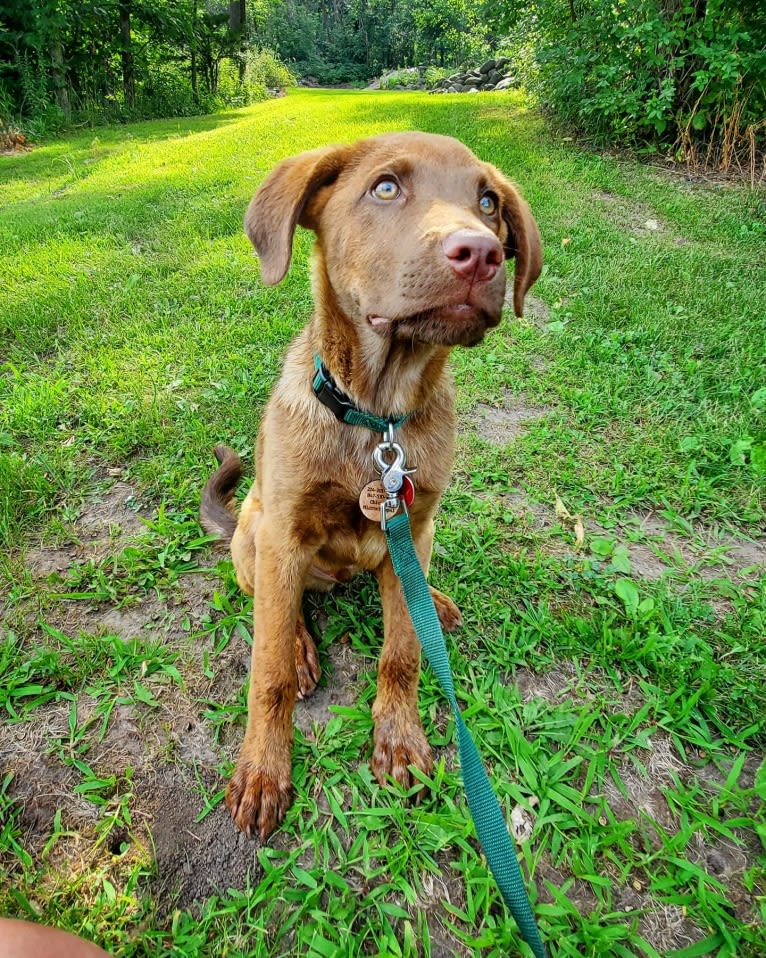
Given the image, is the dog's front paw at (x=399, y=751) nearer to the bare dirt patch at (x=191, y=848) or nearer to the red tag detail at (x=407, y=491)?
the bare dirt patch at (x=191, y=848)

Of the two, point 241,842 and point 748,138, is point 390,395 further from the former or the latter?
point 748,138

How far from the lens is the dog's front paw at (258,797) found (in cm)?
179

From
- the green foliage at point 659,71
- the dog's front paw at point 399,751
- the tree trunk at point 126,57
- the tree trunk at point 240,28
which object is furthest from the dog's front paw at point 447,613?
the tree trunk at point 240,28

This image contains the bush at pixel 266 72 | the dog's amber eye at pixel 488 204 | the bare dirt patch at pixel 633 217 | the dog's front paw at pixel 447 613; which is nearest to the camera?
the dog's amber eye at pixel 488 204

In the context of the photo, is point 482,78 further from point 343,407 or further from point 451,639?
point 451,639

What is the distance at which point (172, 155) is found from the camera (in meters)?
10.3

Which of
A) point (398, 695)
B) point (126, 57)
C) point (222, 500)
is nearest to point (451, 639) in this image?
point (398, 695)

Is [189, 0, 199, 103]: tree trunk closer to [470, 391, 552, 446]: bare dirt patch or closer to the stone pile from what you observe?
the stone pile

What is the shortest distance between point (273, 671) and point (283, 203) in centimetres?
159

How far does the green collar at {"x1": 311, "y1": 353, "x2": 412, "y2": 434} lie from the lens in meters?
1.92

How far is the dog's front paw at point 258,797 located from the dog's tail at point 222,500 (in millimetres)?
1164

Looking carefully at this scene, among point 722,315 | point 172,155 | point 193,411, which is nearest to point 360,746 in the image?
point 193,411

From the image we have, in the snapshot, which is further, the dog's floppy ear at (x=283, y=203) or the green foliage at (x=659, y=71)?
the green foliage at (x=659, y=71)

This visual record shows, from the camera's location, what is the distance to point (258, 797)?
1.81 m
